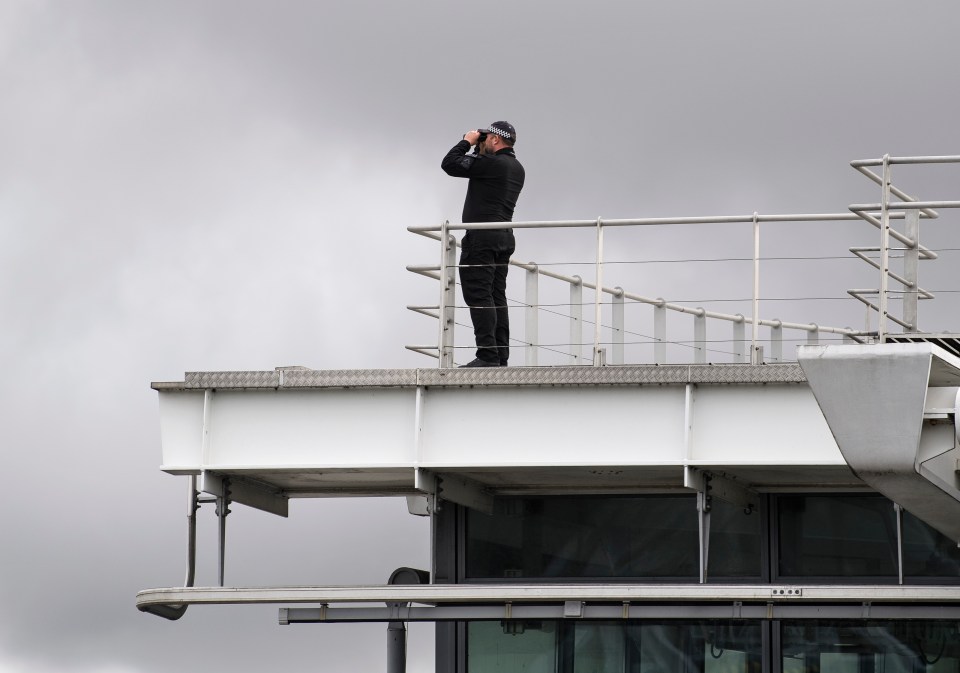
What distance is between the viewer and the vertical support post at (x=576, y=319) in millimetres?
18625

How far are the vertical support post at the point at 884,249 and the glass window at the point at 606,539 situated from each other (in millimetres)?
4065

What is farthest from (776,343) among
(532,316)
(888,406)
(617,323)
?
(888,406)

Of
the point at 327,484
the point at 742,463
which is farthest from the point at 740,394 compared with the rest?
the point at 327,484

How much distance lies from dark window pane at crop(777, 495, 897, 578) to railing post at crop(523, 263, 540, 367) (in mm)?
2614

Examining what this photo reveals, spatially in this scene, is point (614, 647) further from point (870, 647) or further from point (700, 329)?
point (700, 329)

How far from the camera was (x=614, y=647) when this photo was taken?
1591 cm

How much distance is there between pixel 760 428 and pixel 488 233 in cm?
308

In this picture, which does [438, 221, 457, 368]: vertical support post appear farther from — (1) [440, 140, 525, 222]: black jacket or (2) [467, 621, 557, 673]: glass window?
(2) [467, 621, 557, 673]: glass window

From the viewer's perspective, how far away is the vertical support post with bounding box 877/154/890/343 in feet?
39.5

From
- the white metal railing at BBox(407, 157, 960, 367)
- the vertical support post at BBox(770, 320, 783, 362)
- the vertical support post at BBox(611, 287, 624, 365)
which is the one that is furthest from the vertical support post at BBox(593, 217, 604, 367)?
the vertical support post at BBox(770, 320, 783, 362)

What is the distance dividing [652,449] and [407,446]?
1997 mm

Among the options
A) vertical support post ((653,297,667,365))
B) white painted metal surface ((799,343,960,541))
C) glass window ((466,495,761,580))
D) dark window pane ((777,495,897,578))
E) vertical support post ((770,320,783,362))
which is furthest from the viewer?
vertical support post ((770,320,783,362))

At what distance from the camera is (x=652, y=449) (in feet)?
47.7

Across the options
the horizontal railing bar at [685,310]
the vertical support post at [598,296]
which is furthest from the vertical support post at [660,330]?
the vertical support post at [598,296]
